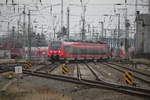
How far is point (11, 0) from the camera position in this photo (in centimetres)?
2483

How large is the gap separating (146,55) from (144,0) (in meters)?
16.9

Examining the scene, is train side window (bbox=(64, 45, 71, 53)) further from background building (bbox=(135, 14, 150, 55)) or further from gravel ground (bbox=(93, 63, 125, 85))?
background building (bbox=(135, 14, 150, 55))

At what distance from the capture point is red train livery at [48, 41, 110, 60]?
35206 millimetres

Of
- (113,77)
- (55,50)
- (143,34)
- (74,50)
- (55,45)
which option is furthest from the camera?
(143,34)

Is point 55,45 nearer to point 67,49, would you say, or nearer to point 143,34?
point 67,49

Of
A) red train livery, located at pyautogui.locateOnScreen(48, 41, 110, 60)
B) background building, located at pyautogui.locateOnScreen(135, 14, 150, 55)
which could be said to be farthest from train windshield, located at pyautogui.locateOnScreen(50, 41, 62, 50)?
background building, located at pyautogui.locateOnScreen(135, 14, 150, 55)

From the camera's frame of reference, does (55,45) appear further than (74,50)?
No

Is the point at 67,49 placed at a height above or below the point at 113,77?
above

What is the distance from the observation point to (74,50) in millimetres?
37281

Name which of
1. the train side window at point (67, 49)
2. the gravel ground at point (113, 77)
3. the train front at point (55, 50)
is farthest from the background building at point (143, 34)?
the gravel ground at point (113, 77)

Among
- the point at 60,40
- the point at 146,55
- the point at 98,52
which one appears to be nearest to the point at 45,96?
the point at 60,40

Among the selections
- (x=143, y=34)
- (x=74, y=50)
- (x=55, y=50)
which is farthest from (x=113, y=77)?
(x=143, y=34)

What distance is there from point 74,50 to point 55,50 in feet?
10.9

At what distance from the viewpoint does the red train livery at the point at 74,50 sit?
35206 millimetres
